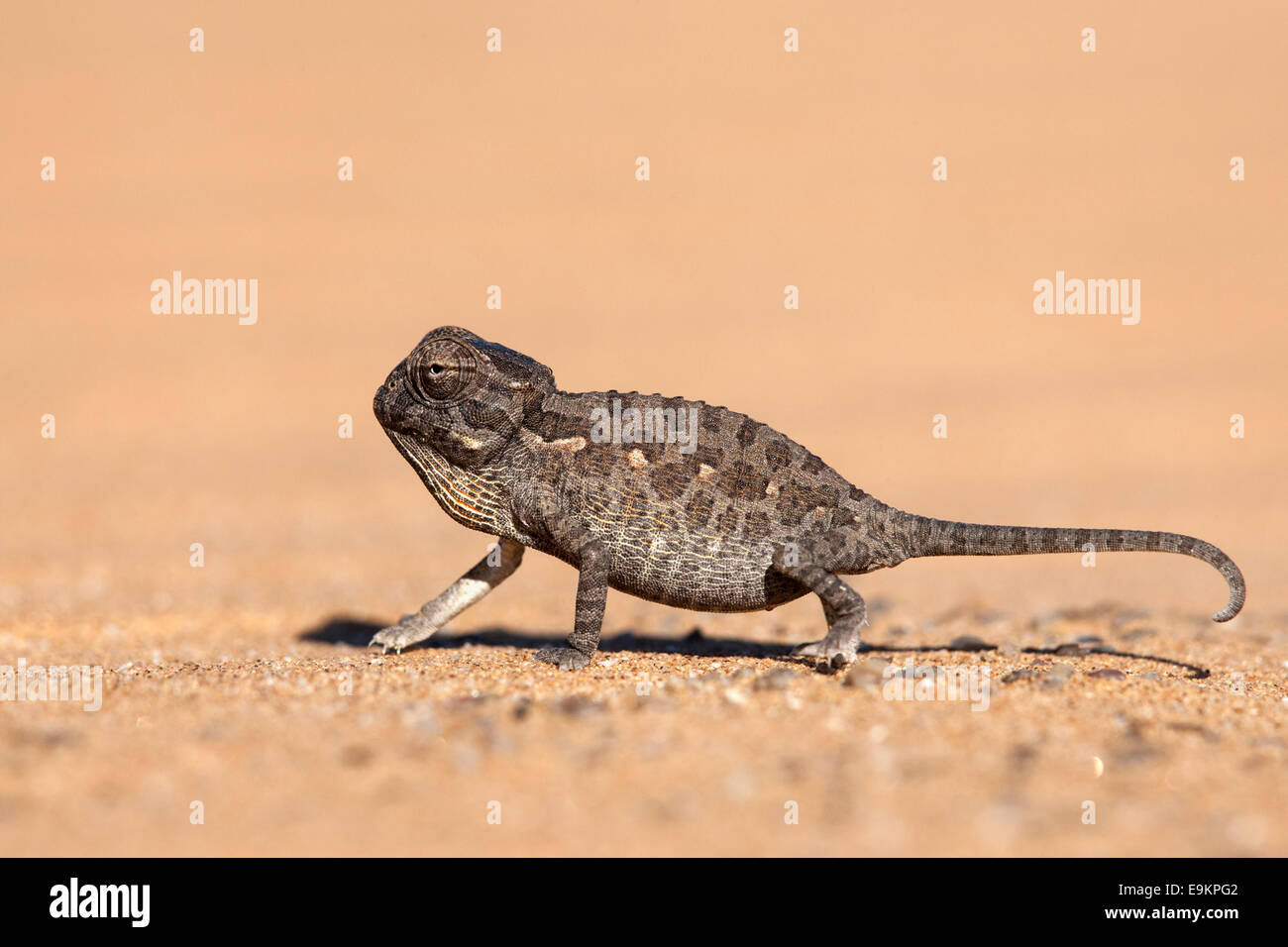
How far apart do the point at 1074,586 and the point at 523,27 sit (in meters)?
35.8

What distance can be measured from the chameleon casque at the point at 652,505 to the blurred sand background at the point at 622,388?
A: 1.51 ft

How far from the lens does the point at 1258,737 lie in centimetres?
497

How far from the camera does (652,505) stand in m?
6.14

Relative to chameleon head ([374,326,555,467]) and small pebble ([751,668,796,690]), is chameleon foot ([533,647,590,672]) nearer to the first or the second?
small pebble ([751,668,796,690])

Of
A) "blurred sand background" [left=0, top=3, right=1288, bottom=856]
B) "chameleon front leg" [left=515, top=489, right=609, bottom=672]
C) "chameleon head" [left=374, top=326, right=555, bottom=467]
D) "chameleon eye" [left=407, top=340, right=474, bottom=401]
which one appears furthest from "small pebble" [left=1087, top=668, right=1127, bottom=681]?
"chameleon eye" [left=407, top=340, right=474, bottom=401]

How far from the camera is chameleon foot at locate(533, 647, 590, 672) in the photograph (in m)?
6.11

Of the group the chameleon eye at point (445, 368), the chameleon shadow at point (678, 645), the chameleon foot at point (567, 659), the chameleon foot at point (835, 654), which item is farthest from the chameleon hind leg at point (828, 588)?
the chameleon eye at point (445, 368)

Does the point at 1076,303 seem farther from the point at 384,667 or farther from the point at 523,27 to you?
the point at 523,27

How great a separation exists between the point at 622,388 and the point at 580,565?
1523 centimetres

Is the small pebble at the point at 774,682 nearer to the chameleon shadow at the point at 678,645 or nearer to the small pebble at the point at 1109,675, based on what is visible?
the chameleon shadow at the point at 678,645

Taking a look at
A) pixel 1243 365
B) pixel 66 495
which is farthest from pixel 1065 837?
pixel 1243 365

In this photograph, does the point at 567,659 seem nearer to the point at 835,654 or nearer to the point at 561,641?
the point at 835,654

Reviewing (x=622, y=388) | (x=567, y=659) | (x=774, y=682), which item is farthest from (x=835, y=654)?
(x=622, y=388)

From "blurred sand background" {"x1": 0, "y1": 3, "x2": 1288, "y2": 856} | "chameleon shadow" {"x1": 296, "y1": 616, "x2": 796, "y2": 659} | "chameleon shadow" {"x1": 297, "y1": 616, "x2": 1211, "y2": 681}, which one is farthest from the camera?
"chameleon shadow" {"x1": 296, "y1": 616, "x2": 796, "y2": 659}
